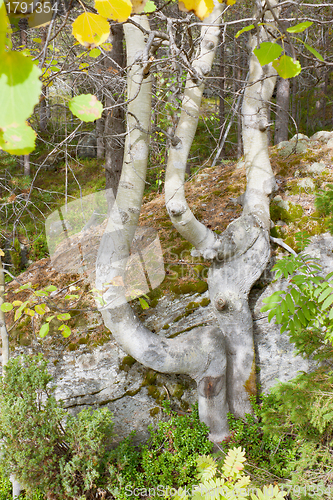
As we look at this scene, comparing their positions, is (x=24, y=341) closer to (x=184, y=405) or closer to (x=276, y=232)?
(x=184, y=405)

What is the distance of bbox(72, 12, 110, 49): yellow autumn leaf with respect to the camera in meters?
0.80

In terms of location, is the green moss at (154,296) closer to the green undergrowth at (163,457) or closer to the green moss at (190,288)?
the green moss at (190,288)

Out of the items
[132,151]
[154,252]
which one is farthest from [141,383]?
[132,151]

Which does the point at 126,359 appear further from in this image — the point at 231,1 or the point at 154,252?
the point at 231,1

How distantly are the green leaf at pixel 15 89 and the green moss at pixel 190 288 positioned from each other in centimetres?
355

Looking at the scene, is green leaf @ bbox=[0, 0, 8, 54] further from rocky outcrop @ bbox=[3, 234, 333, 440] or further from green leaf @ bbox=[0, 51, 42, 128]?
rocky outcrop @ bbox=[3, 234, 333, 440]

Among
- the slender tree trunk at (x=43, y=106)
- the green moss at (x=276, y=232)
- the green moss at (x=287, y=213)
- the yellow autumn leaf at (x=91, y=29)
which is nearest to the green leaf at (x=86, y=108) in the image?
the yellow autumn leaf at (x=91, y=29)

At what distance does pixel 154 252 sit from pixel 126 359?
1582mm

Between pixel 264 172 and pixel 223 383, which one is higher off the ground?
pixel 264 172

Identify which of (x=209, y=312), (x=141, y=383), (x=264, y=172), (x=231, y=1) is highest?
(x=231, y=1)

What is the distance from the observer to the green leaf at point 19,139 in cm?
55

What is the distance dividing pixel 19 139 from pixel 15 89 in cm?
10

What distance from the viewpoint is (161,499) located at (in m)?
2.80

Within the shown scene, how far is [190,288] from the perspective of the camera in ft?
13.0
